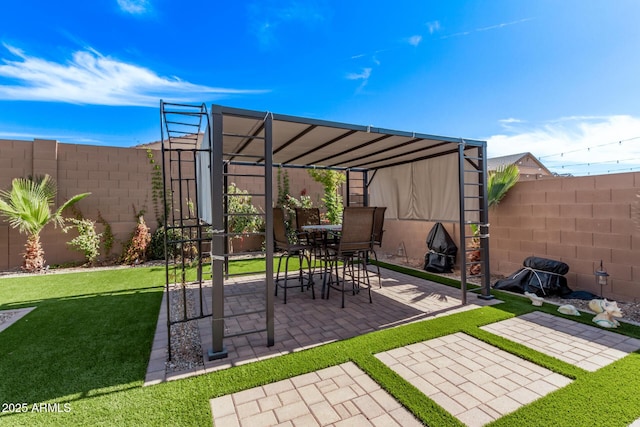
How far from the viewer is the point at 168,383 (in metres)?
2.11

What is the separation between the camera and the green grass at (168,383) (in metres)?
1.74

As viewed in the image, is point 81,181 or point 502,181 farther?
point 81,181

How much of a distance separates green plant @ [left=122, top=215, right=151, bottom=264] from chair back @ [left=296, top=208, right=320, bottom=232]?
3.82m

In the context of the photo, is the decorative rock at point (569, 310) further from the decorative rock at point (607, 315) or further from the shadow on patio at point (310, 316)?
the shadow on patio at point (310, 316)

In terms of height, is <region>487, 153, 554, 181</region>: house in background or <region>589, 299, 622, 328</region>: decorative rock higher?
<region>487, 153, 554, 181</region>: house in background

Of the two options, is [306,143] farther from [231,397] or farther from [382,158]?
[231,397]

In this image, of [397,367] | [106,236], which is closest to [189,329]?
[397,367]

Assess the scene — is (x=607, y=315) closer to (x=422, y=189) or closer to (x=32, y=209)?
(x=422, y=189)

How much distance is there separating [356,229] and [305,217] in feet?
6.85

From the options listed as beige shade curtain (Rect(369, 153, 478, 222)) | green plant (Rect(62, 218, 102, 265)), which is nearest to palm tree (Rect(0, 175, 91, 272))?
green plant (Rect(62, 218, 102, 265))

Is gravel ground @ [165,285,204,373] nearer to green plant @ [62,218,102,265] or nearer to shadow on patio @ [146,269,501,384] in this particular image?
shadow on patio @ [146,269,501,384]

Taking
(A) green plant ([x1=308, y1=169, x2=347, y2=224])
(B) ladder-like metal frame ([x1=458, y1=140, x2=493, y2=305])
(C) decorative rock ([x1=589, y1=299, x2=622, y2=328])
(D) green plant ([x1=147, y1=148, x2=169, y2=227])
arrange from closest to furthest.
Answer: (C) decorative rock ([x1=589, y1=299, x2=622, y2=328])
(B) ladder-like metal frame ([x1=458, y1=140, x2=493, y2=305])
(D) green plant ([x1=147, y1=148, x2=169, y2=227])
(A) green plant ([x1=308, y1=169, x2=347, y2=224])

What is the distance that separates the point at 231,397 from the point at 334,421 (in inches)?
27.9

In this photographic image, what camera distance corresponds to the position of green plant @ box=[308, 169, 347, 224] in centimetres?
825
